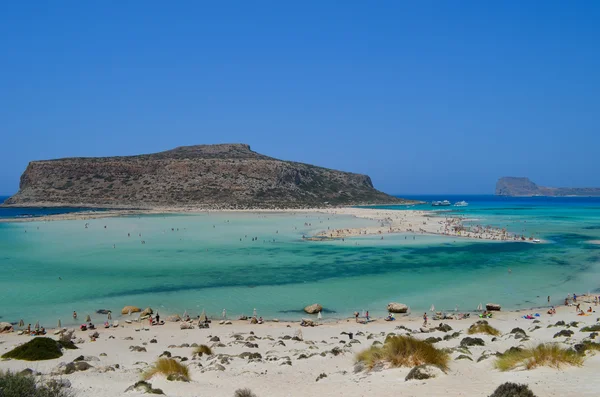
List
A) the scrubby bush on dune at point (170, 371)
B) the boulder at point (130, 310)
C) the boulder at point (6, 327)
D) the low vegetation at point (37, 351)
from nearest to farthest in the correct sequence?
the scrubby bush on dune at point (170, 371), the low vegetation at point (37, 351), the boulder at point (6, 327), the boulder at point (130, 310)

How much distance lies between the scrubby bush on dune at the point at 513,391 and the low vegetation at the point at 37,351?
453 inches

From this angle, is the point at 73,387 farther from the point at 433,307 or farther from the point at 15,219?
the point at 15,219

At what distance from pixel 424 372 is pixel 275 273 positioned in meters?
20.3

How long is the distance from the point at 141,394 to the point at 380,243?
1425 inches

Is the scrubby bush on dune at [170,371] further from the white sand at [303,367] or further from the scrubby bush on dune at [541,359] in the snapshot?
the scrubby bush on dune at [541,359]

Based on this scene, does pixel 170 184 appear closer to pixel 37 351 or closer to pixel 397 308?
pixel 397 308

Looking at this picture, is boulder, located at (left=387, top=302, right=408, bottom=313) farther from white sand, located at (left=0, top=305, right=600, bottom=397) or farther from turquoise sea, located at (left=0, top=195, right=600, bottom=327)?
white sand, located at (left=0, top=305, right=600, bottom=397)

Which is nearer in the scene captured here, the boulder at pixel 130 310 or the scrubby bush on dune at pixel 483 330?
the scrubby bush on dune at pixel 483 330

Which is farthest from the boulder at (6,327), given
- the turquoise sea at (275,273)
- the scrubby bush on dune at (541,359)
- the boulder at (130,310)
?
the scrubby bush on dune at (541,359)

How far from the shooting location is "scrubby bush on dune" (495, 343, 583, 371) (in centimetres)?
858

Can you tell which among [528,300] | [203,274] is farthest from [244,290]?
[528,300]

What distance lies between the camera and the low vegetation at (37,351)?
12.5m

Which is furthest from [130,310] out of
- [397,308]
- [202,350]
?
[397,308]

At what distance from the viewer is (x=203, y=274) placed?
92.1ft
